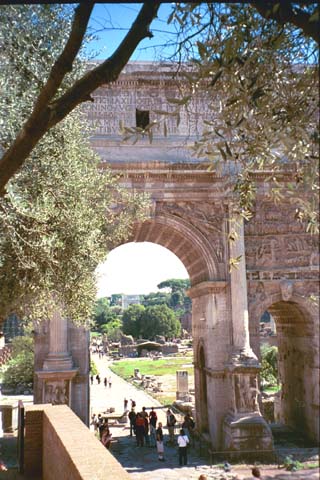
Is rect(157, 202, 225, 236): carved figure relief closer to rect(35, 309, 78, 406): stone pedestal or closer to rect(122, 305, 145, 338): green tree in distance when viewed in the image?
rect(35, 309, 78, 406): stone pedestal

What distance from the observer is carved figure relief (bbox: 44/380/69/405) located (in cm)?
1271

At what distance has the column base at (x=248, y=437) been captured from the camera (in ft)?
40.9

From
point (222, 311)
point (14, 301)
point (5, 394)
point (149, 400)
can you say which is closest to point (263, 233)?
point (222, 311)

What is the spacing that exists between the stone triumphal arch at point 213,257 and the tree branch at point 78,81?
10.1m

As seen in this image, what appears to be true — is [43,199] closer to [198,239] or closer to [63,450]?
[63,450]

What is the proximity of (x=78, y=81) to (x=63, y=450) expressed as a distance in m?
4.13

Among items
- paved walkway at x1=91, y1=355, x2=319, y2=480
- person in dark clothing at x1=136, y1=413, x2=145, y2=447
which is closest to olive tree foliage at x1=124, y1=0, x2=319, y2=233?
paved walkway at x1=91, y1=355, x2=319, y2=480

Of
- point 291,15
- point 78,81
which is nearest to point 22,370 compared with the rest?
point 78,81

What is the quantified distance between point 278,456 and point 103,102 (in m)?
10.6

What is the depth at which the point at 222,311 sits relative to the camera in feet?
45.8

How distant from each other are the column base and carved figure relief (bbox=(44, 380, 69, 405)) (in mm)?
4282

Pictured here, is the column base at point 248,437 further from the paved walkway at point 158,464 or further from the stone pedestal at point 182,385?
the stone pedestal at point 182,385

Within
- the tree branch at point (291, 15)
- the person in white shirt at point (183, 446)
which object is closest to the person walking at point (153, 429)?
the person in white shirt at point (183, 446)

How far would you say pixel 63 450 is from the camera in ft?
18.1
